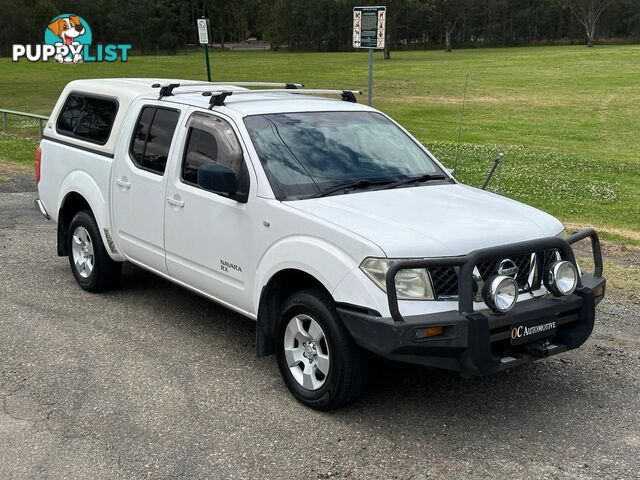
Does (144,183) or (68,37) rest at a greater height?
(68,37)

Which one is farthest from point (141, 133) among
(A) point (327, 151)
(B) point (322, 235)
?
(B) point (322, 235)

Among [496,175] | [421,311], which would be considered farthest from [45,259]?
[496,175]

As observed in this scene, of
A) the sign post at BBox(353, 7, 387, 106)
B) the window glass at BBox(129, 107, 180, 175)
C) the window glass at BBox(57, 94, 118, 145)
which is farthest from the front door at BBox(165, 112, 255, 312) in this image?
the sign post at BBox(353, 7, 387, 106)

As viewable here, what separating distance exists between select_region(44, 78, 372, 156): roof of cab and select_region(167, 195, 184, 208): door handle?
2.29ft

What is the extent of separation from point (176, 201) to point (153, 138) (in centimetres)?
71

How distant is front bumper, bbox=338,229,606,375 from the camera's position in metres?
4.05

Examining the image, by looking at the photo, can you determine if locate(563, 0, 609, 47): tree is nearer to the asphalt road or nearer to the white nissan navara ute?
the white nissan navara ute

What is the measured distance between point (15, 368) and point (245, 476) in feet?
7.24

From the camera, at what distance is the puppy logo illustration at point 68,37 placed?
6400cm

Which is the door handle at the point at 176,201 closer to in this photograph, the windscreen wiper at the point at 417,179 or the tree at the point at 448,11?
the windscreen wiper at the point at 417,179

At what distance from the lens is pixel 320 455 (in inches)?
164

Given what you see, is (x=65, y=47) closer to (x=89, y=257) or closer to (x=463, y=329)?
(x=89, y=257)

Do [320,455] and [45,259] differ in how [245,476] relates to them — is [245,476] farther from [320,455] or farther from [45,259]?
[45,259]

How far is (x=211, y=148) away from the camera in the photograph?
5535mm
